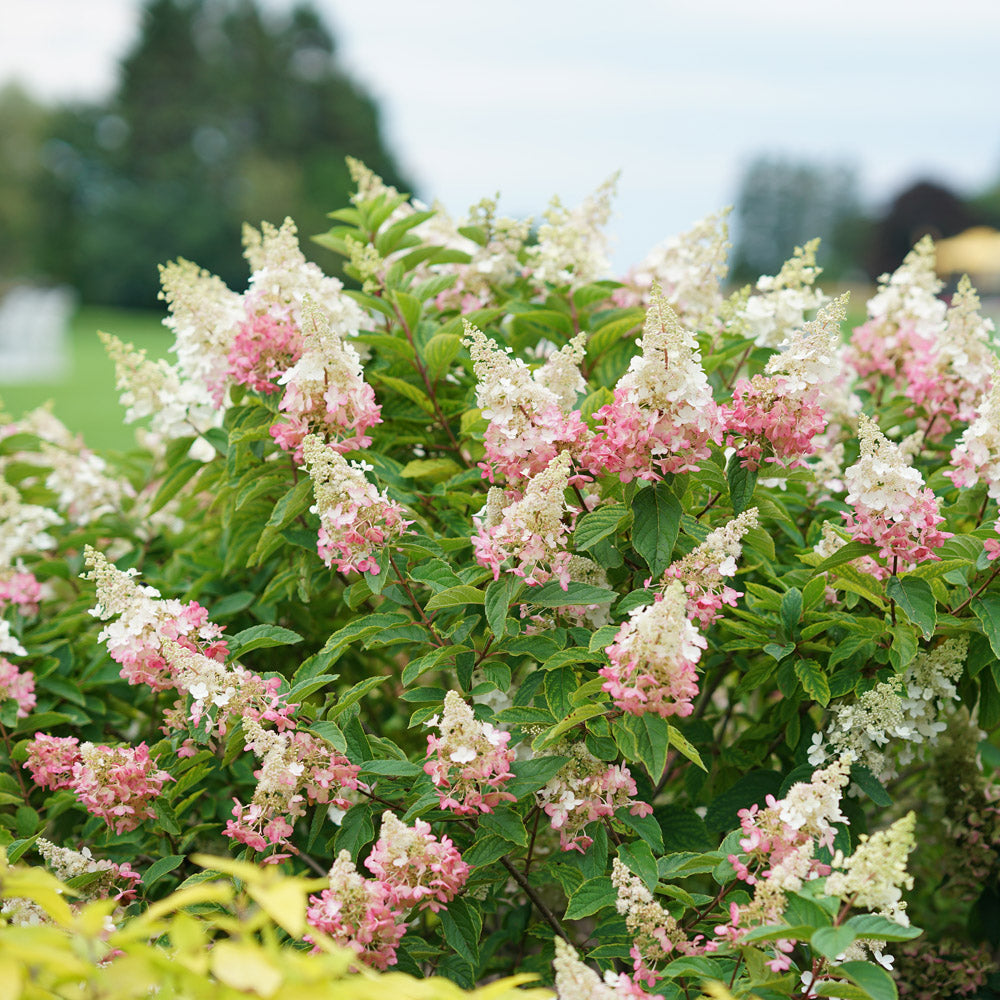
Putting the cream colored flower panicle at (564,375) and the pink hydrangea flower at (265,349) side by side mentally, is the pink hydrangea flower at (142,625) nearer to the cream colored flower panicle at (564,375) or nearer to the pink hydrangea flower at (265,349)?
the pink hydrangea flower at (265,349)

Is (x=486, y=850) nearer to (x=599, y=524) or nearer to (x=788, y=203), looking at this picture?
(x=599, y=524)

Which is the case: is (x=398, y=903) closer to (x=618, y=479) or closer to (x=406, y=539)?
(x=406, y=539)

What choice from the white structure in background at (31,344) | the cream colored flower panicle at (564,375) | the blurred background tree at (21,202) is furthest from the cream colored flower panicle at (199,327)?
the blurred background tree at (21,202)

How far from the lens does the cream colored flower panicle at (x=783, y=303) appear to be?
2.67 meters

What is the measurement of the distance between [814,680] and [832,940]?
69 cm

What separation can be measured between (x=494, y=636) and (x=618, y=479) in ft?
1.29

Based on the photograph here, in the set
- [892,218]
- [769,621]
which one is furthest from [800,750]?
[892,218]

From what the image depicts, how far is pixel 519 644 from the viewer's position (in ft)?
6.69

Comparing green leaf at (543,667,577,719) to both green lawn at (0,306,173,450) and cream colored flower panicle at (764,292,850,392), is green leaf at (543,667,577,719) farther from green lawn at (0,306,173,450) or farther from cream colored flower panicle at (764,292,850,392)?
green lawn at (0,306,173,450)

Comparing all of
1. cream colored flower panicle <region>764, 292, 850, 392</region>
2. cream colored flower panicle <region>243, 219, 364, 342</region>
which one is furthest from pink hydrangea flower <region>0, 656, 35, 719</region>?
cream colored flower panicle <region>764, 292, 850, 392</region>

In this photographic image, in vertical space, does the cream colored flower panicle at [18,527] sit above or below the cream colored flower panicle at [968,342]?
below

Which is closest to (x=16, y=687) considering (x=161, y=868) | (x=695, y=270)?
(x=161, y=868)

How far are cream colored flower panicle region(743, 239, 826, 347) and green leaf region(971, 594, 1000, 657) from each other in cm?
90

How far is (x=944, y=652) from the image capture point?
213cm
